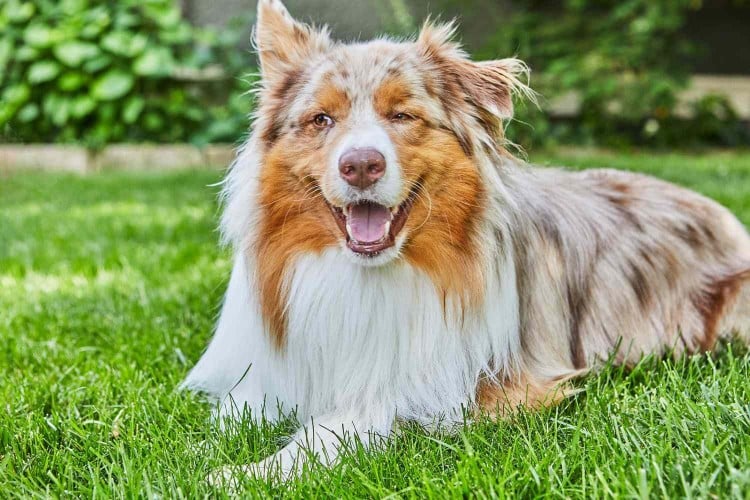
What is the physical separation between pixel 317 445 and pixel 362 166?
0.92 m

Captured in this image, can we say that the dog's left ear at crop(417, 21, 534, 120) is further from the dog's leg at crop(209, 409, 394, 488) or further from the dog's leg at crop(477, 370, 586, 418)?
the dog's leg at crop(209, 409, 394, 488)

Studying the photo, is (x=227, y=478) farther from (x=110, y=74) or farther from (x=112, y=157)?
(x=110, y=74)

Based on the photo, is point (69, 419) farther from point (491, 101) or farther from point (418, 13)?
point (418, 13)

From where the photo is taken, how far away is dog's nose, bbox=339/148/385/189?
8.11 feet

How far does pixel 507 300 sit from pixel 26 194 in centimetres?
668

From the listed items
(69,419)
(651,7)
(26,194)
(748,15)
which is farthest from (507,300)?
(748,15)

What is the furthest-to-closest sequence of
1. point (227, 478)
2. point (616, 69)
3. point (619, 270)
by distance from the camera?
point (616, 69), point (619, 270), point (227, 478)

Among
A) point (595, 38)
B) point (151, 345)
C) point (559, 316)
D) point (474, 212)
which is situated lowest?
point (151, 345)

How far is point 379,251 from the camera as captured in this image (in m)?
2.64

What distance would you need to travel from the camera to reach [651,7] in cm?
1018

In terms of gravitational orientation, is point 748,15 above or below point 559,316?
above

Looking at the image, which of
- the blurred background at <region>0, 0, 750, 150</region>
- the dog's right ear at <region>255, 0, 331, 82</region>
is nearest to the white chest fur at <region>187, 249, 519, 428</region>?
the dog's right ear at <region>255, 0, 331, 82</region>

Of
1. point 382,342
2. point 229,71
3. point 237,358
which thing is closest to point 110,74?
point 229,71

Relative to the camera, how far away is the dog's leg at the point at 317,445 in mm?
2312
